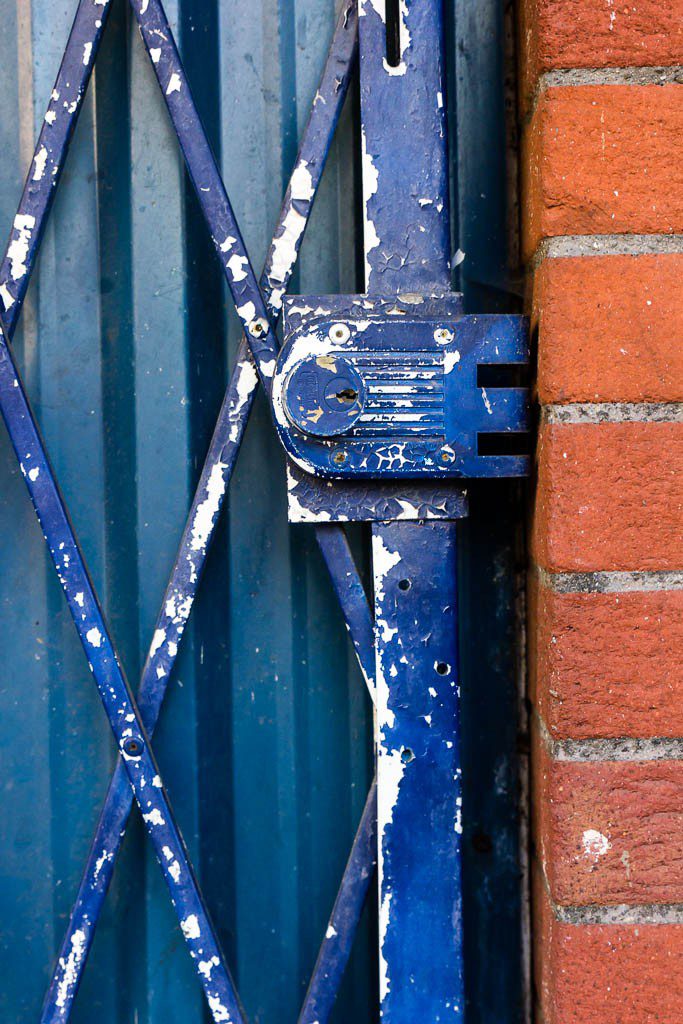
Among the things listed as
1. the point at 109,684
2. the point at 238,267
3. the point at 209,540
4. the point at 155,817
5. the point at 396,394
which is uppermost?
the point at 238,267

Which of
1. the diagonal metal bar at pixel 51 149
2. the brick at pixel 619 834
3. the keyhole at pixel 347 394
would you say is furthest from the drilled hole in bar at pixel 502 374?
the diagonal metal bar at pixel 51 149

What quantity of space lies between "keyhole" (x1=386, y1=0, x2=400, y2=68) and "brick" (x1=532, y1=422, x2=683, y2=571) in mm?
377

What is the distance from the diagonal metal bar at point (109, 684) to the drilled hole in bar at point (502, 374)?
0.41 meters

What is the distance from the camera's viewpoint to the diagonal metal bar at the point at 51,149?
2.36ft

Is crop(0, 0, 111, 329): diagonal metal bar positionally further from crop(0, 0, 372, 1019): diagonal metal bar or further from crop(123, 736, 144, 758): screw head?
crop(123, 736, 144, 758): screw head

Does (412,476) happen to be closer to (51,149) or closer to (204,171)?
(204,171)

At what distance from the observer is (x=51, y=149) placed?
72 cm

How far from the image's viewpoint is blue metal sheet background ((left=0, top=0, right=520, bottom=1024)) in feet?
2.51

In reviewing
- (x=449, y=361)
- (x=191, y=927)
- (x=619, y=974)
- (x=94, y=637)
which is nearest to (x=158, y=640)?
(x=94, y=637)

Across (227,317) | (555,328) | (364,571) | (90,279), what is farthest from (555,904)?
(90,279)

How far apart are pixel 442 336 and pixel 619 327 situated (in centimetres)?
15

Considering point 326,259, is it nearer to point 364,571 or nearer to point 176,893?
point 364,571

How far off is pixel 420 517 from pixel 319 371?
0.16 metres

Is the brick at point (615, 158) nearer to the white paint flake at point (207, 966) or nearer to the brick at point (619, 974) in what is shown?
the brick at point (619, 974)
